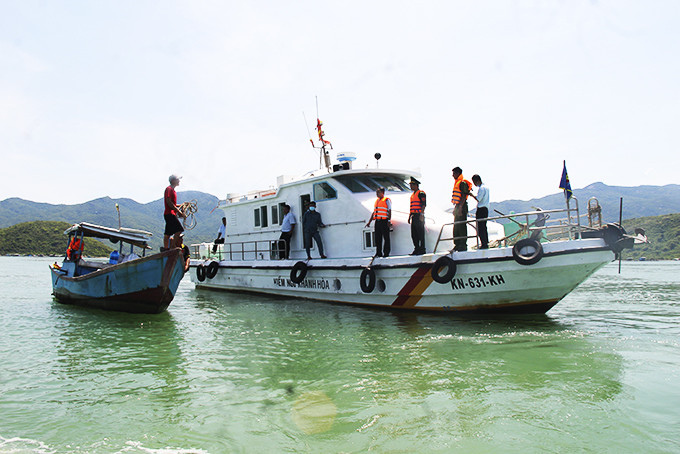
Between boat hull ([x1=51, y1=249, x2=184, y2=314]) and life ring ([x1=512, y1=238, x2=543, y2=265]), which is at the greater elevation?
life ring ([x1=512, y1=238, x2=543, y2=265])

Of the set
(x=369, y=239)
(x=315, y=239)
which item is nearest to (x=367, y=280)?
(x=369, y=239)

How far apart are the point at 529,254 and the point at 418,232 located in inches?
93.3

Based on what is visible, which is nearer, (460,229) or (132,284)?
(460,229)

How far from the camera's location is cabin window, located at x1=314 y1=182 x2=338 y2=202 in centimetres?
1200

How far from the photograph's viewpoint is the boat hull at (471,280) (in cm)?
805

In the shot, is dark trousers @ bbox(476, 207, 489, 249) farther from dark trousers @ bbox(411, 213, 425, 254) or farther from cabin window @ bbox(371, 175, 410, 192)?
cabin window @ bbox(371, 175, 410, 192)

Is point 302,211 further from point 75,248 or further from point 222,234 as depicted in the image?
point 75,248

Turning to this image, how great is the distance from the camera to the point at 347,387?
499 centimetres

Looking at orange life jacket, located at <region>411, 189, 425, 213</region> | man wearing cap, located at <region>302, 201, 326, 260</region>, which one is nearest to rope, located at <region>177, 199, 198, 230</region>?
man wearing cap, located at <region>302, 201, 326, 260</region>

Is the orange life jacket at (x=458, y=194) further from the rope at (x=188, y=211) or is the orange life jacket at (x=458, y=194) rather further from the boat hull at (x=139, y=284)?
the rope at (x=188, y=211)

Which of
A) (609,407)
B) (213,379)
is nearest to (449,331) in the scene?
(609,407)

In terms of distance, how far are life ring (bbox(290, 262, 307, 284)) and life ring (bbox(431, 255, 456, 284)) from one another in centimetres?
400

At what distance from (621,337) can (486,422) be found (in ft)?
15.4

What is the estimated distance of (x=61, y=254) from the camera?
114 metres
